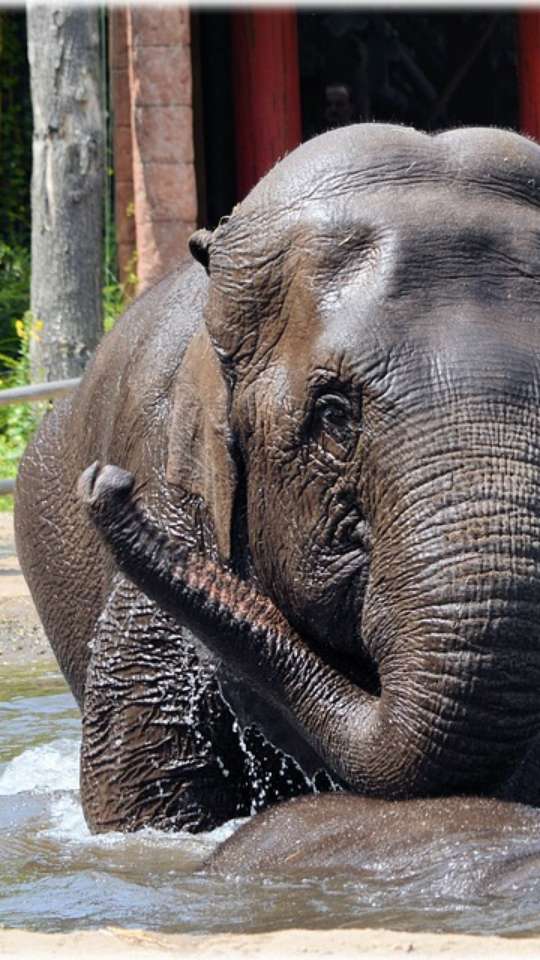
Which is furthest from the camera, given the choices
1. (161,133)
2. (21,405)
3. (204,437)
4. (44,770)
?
(161,133)

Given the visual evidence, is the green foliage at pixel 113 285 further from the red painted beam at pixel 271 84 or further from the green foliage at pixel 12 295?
the red painted beam at pixel 271 84

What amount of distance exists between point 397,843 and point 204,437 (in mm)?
1132

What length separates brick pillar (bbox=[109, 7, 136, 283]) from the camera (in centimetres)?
1658

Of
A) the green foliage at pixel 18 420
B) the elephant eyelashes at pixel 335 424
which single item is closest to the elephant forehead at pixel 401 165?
the elephant eyelashes at pixel 335 424

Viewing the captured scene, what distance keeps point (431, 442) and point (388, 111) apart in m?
19.0

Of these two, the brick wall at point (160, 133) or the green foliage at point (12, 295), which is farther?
the green foliage at point (12, 295)

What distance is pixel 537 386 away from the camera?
476 cm

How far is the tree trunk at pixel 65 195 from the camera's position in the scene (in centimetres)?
1391

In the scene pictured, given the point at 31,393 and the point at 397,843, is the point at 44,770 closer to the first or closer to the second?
the point at 397,843

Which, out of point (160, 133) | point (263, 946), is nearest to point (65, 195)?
point (160, 133)

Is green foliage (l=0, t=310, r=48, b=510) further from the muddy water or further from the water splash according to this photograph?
the muddy water

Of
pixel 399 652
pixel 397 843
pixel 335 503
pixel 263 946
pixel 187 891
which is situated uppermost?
pixel 335 503

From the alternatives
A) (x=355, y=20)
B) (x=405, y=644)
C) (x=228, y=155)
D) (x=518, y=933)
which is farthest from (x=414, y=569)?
(x=355, y=20)

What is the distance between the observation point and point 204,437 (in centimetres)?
547
